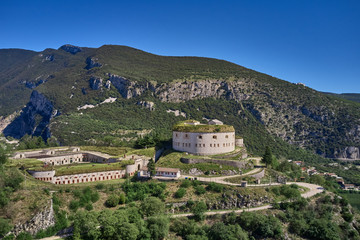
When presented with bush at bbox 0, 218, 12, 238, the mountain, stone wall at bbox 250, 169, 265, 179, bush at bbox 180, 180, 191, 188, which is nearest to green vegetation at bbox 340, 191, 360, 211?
stone wall at bbox 250, 169, 265, 179

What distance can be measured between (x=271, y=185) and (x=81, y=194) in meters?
34.7

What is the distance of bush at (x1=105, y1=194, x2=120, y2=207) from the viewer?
47.3 metres

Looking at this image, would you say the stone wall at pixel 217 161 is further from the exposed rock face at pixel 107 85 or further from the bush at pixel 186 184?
the exposed rock face at pixel 107 85

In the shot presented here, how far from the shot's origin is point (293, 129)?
17912 cm

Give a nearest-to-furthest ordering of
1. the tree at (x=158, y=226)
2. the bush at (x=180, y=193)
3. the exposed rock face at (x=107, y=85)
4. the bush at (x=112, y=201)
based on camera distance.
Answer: the tree at (x=158, y=226) < the bush at (x=112, y=201) < the bush at (x=180, y=193) < the exposed rock face at (x=107, y=85)

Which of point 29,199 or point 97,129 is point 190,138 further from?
point 97,129

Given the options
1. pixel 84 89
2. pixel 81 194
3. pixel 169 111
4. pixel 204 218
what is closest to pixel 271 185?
pixel 204 218

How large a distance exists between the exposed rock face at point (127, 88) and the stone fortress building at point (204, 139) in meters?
127

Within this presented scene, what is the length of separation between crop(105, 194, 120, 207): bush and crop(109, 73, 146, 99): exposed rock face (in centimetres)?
14546

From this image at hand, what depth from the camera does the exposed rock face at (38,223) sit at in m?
39.2

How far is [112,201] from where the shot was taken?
47.4 meters

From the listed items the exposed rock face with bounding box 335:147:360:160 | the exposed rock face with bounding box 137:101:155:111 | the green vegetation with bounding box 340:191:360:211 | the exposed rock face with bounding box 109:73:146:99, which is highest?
the exposed rock face with bounding box 109:73:146:99

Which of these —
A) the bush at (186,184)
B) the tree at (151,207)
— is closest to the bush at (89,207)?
the tree at (151,207)

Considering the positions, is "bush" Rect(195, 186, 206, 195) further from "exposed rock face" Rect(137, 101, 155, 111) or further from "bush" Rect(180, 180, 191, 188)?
"exposed rock face" Rect(137, 101, 155, 111)
